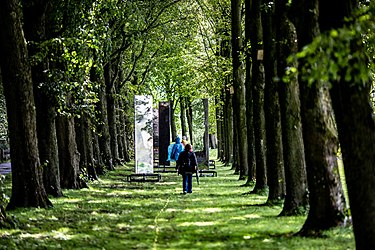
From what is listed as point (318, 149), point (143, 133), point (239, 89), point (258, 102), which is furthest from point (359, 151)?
point (143, 133)

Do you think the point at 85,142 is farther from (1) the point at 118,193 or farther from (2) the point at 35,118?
(2) the point at 35,118

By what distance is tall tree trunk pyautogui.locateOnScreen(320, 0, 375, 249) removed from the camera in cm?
838

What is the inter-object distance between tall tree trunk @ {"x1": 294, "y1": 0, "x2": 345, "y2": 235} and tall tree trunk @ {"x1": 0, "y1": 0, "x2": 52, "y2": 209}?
26.3ft

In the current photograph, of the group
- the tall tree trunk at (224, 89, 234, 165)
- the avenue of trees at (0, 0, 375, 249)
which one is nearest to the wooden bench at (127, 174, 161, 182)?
the avenue of trees at (0, 0, 375, 249)

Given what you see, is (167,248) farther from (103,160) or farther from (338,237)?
(103,160)

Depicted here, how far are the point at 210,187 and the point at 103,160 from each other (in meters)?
12.4

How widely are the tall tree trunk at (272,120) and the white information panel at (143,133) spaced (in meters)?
14.9

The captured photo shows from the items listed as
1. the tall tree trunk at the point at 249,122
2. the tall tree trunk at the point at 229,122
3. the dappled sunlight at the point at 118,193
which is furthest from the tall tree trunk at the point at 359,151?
the tall tree trunk at the point at 229,122

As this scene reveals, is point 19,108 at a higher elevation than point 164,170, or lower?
higher

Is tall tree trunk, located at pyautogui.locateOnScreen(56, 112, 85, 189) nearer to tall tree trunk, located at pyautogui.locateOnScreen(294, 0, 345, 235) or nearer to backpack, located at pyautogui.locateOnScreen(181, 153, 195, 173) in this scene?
backpack, located at pyautogui.locateOnScreen(181, 153, 195, 173)

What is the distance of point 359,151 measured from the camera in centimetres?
840

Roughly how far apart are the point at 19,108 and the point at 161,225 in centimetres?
538

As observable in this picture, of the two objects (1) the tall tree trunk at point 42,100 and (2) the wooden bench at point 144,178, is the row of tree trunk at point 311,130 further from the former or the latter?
(2) the wooden bench at point 144,178

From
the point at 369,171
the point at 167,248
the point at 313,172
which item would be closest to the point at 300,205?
the point at 313,172
